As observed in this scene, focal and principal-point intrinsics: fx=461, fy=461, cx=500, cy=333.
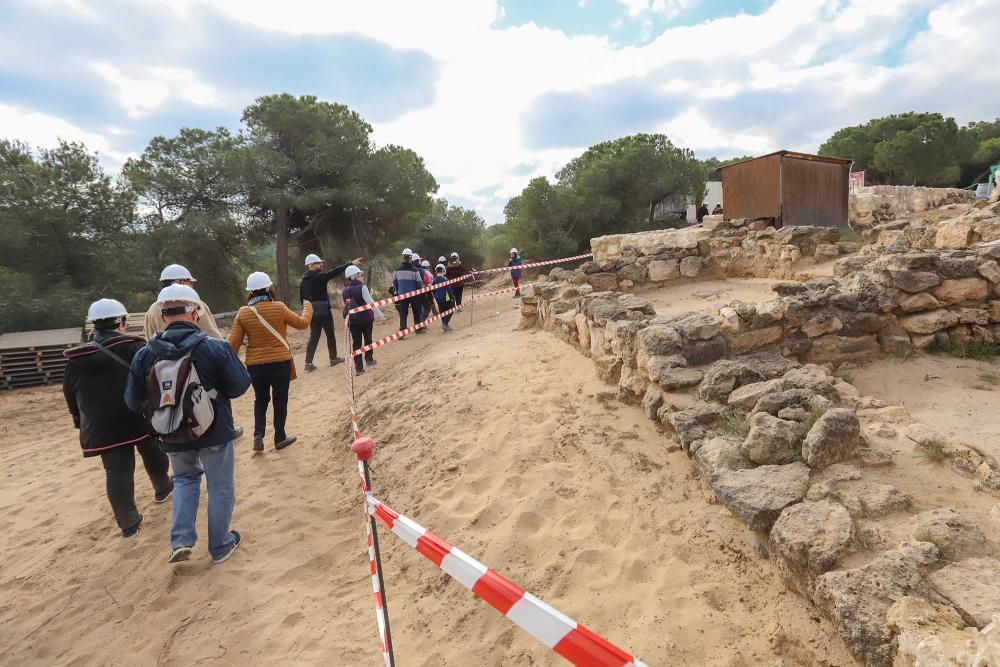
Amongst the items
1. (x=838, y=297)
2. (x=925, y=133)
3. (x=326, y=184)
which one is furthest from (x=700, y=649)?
(x=925, y=133)

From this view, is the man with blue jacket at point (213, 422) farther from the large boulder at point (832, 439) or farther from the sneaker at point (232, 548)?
the large boulder at point (832, 439)

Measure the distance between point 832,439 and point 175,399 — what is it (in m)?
4.12

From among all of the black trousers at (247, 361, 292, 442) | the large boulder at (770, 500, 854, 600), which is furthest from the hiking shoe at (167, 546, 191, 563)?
the large boulder at (770, 500, 854, 600)

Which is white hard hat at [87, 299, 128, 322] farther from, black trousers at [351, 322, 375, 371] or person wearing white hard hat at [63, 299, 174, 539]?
black trousers at [351, 322, 375, 371]

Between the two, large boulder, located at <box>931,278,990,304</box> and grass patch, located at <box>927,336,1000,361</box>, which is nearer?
grass patch, located at <box>927,336,1000,361</box>

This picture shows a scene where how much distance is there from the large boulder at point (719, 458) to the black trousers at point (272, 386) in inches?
156

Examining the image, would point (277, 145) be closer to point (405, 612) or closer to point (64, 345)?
point (64, 345)

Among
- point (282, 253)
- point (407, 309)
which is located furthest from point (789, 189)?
point (282, 253)

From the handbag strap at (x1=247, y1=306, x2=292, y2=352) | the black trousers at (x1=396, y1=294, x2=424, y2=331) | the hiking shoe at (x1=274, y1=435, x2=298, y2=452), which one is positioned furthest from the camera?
the black trousers at (x1=396, y1=294, x2=424, y2=331)

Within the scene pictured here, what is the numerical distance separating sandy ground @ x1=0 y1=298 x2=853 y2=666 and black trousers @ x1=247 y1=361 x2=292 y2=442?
40 centimetres

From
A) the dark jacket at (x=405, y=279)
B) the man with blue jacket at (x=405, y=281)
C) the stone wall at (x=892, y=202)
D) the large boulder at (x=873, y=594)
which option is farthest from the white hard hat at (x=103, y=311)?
the stone wall at (x=892, y=202)

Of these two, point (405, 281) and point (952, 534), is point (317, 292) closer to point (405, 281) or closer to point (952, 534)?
point (405, 281)

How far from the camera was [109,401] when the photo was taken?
3.60 m

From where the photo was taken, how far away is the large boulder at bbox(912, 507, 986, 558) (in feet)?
6.78
